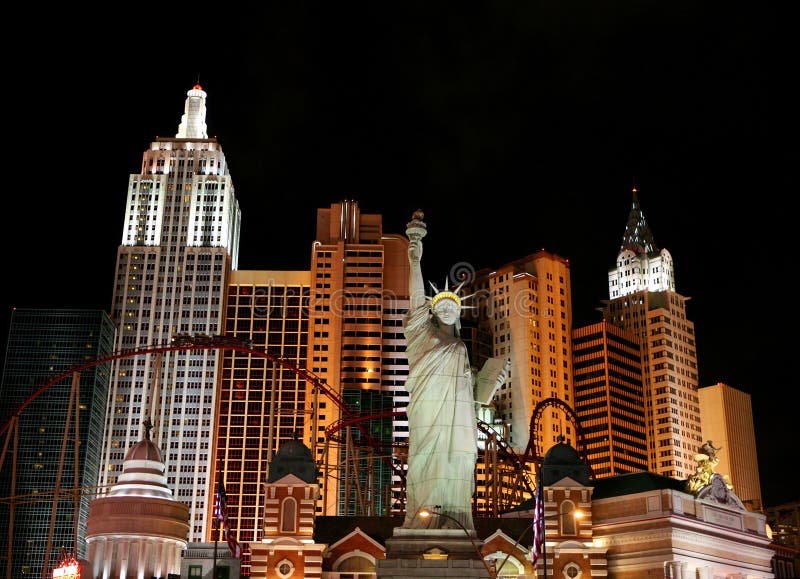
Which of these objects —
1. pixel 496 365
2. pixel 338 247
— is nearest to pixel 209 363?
pixel 338 247

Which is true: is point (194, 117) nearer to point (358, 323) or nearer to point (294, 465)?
point (358, 323)

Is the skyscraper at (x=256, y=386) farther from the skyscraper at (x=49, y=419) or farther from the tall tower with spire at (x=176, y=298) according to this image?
the skyscraper at (x=49, y=419)

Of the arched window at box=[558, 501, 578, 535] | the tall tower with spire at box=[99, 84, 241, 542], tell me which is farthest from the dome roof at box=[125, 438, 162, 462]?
the tall tower with spire at box=[99, 84, 241, 542]

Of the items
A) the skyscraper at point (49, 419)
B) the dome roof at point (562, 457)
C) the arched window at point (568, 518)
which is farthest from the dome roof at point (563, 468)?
the skyscraper at point (49, 419)

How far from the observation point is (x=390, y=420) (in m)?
149

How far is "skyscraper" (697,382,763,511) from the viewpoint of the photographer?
183 meters

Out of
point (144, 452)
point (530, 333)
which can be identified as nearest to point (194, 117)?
point (530, 333)

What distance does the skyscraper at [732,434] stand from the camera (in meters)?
183

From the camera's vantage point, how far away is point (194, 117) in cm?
16888

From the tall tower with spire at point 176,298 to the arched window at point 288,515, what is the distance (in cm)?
8061

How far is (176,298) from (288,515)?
97.4m

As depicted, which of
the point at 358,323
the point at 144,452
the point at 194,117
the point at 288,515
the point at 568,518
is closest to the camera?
the point at 288,515

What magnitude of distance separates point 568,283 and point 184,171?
6930cm

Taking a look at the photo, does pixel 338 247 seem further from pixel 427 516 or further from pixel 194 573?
pixel 427 516
